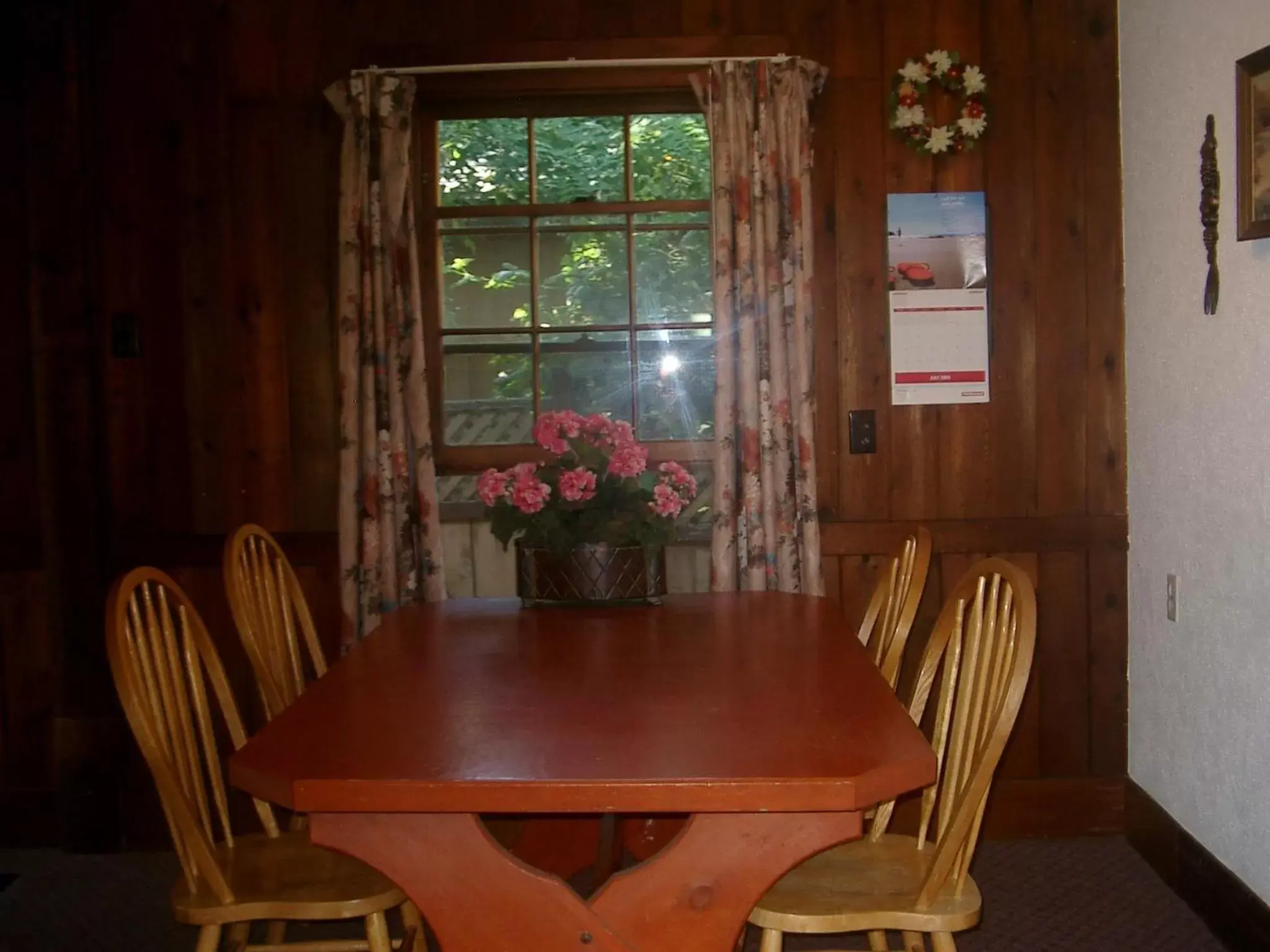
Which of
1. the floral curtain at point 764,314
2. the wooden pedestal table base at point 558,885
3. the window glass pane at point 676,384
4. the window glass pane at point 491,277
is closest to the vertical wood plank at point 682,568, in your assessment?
the floral curtain at point 764,314

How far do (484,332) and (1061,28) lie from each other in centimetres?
181

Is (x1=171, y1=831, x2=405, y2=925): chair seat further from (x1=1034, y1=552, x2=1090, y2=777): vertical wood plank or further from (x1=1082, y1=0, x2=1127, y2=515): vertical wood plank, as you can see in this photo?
(x1=1082, y1=0, x2=1127, y2=515): vertical wood plank

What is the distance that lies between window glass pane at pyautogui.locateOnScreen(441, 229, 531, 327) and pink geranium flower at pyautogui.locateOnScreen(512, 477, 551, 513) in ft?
3.73

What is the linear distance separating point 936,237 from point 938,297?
0.54ft

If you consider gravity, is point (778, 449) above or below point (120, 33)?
below

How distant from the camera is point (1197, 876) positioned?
9.58ft

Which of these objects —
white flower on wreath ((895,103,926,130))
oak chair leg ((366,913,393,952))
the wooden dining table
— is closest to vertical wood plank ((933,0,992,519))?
white flower on wreath ((895,103,926,130))

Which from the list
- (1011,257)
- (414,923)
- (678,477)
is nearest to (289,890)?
(414,923)

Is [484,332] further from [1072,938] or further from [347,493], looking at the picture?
[1072,938]

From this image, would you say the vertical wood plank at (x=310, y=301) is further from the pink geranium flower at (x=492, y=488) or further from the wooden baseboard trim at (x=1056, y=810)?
the wooden baseboard trim at (x=1056, y=810)

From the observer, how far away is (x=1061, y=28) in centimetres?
339

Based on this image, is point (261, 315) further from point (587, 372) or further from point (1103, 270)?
point (1103, 270)

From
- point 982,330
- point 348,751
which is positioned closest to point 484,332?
point 982,330

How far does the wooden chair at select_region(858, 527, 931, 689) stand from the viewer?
239cm
